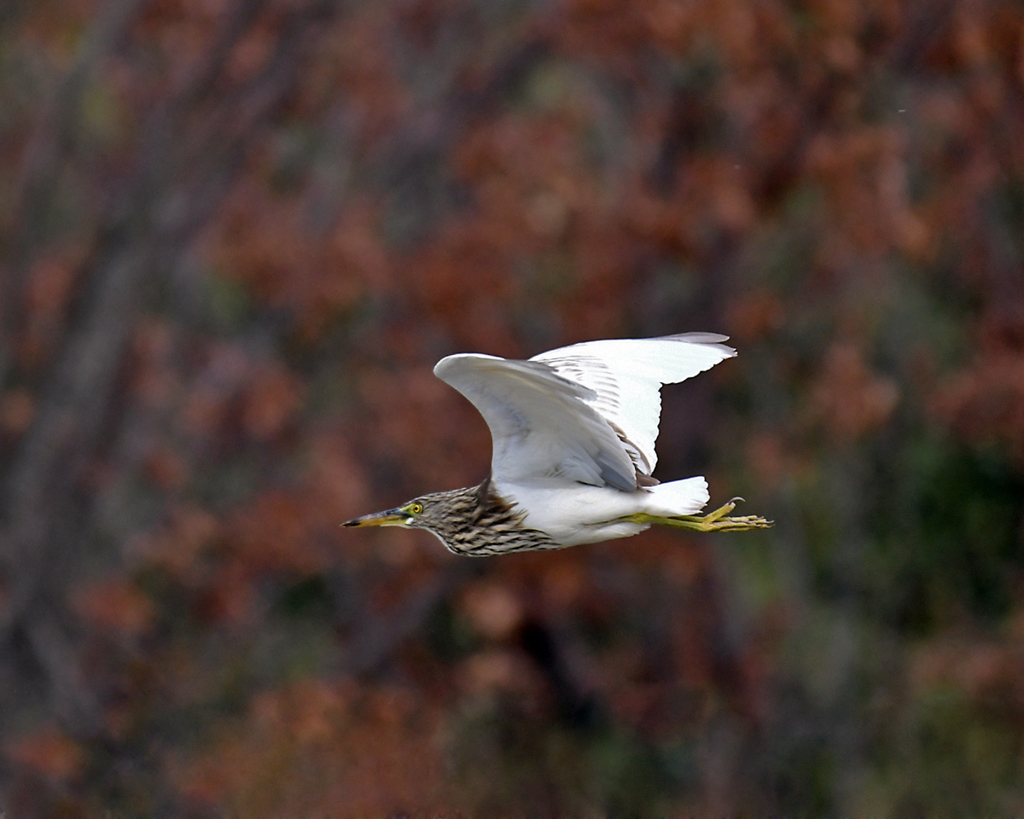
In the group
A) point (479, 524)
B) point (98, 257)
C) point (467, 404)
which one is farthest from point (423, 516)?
point (467, 404)

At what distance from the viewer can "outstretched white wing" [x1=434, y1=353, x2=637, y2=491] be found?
179 inches

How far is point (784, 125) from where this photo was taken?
10.6 m

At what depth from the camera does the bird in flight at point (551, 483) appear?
475 cm

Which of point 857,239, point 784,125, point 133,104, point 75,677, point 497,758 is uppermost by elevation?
point 133,104

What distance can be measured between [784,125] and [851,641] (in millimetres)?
4515

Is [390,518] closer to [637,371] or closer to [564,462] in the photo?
[564,462]

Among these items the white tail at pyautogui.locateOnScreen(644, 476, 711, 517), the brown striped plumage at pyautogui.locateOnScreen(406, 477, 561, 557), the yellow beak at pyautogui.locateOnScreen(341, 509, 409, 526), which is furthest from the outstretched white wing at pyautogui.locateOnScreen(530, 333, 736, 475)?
the yellow beak at pyautogui.locateOnScreen(341, 509, 409, 526)

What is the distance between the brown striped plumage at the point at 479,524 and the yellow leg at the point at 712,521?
321mm

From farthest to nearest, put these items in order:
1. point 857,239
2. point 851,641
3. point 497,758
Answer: point 851,641, point 497,758, point 857,239

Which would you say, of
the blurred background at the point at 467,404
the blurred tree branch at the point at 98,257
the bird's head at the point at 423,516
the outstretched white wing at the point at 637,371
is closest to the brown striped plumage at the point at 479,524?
the bird's head at the point at 423,516

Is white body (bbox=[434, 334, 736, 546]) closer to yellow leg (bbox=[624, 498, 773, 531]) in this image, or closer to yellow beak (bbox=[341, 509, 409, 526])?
yellow leg (bbox=[624, 498, 773, 531])

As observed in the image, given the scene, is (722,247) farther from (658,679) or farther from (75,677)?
(75,677)

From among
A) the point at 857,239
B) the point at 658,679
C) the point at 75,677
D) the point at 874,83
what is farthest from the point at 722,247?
the point at 75,677

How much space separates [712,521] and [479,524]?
84 cm
